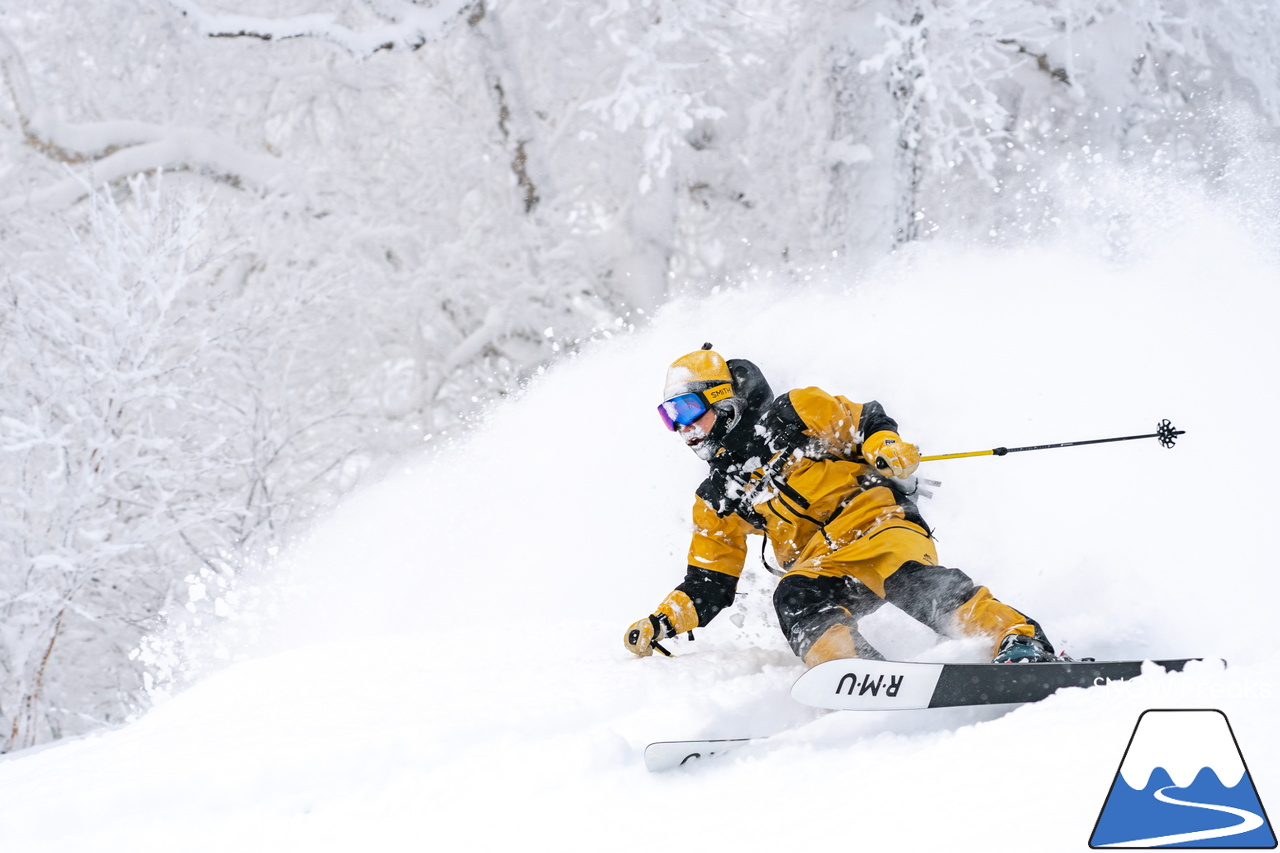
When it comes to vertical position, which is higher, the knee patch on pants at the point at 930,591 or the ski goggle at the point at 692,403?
the ski goggle at the point at 692,403

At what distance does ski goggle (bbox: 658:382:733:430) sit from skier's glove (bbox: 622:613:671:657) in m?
0.77

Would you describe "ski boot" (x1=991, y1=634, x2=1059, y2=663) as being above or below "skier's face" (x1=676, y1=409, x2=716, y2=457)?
below

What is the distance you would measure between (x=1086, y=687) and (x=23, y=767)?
128 inches

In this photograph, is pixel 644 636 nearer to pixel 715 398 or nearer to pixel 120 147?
pixel 715 398

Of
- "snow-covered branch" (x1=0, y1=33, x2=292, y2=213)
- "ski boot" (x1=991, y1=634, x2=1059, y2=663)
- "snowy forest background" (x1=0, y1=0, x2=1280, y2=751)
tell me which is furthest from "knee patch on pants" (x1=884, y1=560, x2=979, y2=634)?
"snow-covered branch" (x1=0, y1=33, x2=292, y2=213)

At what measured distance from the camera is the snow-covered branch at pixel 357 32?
9219 millimetres

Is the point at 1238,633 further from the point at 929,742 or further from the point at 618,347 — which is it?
the point at 618,347

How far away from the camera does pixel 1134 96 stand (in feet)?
29.5

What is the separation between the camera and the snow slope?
2.06 m

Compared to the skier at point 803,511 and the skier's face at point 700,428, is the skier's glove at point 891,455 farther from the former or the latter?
the skier's face at point 700,428

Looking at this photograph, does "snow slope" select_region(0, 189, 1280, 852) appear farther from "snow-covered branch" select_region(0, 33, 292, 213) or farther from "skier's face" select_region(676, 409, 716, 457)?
"snow-covered branch" select_region(0, 33, 292, 213)
